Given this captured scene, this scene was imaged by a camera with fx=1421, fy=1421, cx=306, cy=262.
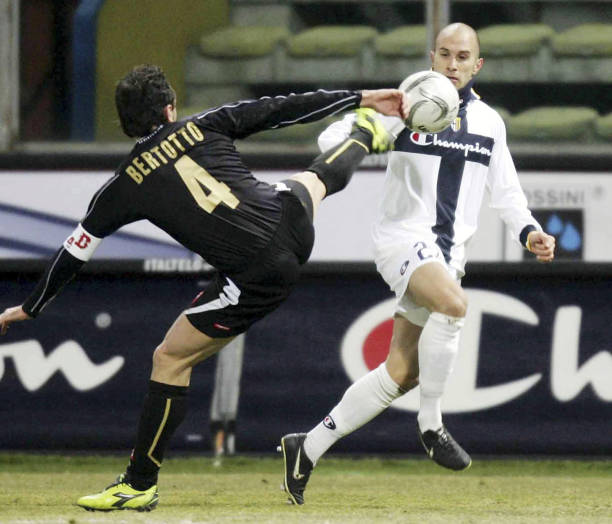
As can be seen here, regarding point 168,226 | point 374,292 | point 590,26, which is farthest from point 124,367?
point 590,26

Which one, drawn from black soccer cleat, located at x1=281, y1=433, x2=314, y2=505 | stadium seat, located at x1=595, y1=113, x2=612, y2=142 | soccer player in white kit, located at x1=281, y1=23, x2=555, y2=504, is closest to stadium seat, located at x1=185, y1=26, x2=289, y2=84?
stadium seat, located at x1=595, y1=113, x2=612, y2=142

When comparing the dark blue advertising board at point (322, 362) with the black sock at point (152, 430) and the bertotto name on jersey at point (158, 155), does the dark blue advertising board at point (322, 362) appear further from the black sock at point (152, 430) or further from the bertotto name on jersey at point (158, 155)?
the bertotto name on jersey at point (158, 155)

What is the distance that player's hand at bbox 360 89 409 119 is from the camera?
5.35 meters

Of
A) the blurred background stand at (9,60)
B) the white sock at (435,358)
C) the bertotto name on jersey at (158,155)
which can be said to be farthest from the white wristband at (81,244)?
the blurred background stand at (9,60)

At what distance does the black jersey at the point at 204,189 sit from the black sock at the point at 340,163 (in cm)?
21

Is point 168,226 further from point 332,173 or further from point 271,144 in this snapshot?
point 271,144

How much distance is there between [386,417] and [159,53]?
271 cm

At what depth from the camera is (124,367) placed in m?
7.85

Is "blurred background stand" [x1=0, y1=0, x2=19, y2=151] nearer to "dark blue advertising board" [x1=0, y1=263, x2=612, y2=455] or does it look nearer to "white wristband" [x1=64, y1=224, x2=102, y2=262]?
"dark blue advertising board" [x1=0, y1=263, x2=612, y2=455]

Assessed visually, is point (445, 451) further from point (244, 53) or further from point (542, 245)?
point (244, 53)

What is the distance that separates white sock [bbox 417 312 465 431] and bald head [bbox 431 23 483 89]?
1.03 metres

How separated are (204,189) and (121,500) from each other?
1.21 meters

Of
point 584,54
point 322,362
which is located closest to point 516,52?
point 584,54

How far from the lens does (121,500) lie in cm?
535
